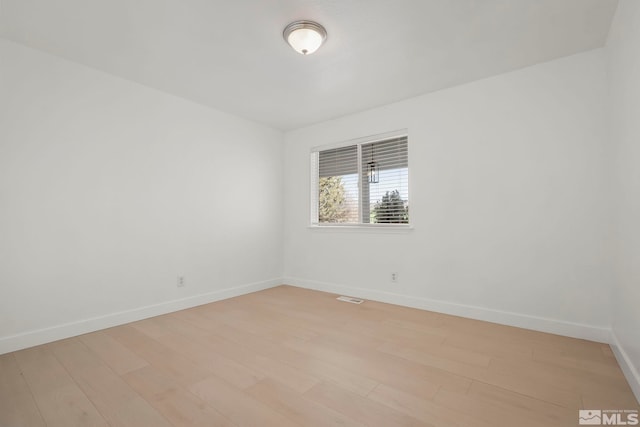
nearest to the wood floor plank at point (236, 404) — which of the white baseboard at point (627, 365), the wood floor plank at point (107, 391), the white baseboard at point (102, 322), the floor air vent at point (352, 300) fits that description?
the wood floor plank at point (107, 391)

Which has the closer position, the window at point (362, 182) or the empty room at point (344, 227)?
the empty room at point (344, 227)

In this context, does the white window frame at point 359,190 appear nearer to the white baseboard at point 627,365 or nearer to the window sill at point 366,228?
the window sill at point 366,228

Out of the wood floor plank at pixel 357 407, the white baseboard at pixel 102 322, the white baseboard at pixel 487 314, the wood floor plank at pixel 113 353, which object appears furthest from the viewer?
the white baseboard at pixel 487 314

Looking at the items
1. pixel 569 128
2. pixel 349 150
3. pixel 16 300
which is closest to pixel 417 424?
pixel 569 128

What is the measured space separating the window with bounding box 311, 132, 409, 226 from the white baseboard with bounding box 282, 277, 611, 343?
91cm

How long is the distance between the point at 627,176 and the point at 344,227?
2.75m

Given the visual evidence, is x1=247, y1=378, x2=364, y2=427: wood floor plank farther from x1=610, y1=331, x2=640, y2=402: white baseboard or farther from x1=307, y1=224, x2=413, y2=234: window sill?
x1=307, y1=224, x2=413, y2=234: window sill

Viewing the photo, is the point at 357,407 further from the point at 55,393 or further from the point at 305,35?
the point at 305,35

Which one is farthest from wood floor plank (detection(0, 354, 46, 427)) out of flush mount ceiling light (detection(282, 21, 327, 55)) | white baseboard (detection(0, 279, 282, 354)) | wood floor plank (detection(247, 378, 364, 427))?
flush mount ceiling light (detection(282, 21, 327, 55))

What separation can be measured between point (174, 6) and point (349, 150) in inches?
103

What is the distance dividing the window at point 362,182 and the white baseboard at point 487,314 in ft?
2.99

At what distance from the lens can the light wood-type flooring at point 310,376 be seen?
1493mm

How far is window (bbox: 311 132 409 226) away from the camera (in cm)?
362

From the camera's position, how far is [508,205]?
281 cm
